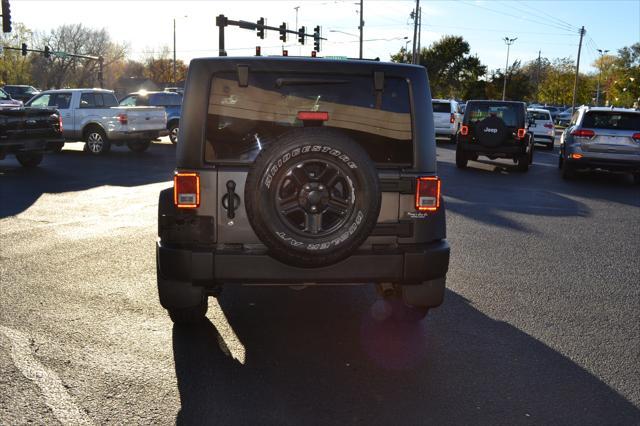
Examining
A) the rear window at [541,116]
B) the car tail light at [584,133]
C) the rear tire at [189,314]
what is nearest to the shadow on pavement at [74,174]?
the rear tire at [189,314]

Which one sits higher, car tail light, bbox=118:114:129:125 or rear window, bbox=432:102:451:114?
rear window, bbox=432:102:451:114

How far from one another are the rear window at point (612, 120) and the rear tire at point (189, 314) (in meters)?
12.3

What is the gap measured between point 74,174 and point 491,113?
10.7 metres

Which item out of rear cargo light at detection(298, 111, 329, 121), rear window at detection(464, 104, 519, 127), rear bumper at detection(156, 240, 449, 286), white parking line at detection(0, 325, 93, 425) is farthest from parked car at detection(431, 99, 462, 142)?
white parking line at detection(0, 325, 93, 425)

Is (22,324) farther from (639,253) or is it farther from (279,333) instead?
(639,253)

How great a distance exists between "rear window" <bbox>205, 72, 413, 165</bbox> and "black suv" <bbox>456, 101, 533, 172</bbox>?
13068 millimetres

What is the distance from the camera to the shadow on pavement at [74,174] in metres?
11.1

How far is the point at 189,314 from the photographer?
173 inches

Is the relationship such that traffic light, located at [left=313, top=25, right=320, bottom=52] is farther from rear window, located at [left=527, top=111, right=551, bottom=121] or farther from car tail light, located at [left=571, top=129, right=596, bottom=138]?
car tail light, located at [left=571, top=129, right=596, bottom=138]

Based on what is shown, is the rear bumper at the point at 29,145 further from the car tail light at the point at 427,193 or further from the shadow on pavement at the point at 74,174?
the car tail light at the point at 427,193

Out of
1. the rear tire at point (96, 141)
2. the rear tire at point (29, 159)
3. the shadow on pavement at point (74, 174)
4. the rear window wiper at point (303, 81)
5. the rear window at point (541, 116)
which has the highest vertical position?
the rear window wiper at point (303, 81)

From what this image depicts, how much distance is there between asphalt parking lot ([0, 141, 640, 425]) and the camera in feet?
11.1

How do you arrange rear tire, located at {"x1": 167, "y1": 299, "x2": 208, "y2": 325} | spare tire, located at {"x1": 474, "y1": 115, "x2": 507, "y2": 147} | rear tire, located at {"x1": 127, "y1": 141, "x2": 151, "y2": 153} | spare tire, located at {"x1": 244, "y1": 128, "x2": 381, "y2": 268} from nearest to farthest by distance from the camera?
1. spare tire, located at {"x1": 244, "y1": 128, "x2": 381, "y2": 268}
2. rear tire, located at {"x1": 167, "y1": 299, "x2": 208, "y2": 325}
3. spare tire, located at {"x1": 474, "y1": 115, "x2": 507, "y2": 147}
4. rear tire, located at {"x1": 127, "y1": 141, "x2": 151, "y2": 153}

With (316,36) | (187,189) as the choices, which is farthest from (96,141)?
(316,36)
